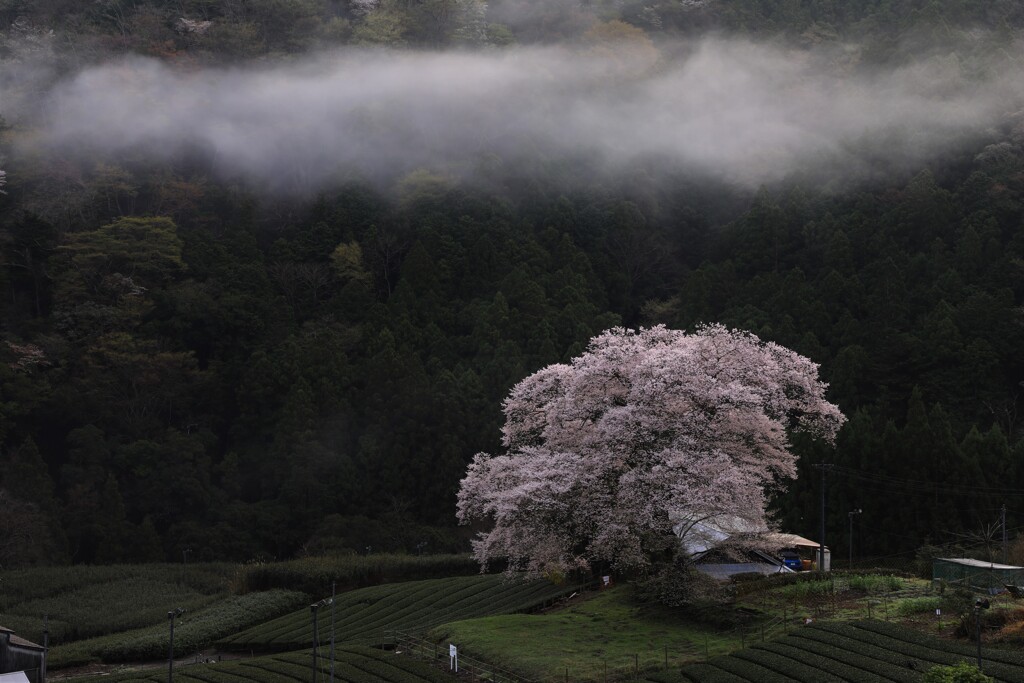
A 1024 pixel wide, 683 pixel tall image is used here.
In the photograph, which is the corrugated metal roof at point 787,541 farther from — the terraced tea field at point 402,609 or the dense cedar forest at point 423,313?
the dense cedar forest at point 423,313

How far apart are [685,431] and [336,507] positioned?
35914 millimetres

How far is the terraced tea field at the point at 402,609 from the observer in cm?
4506

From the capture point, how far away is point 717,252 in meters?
91.4

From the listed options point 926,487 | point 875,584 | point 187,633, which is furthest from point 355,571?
point 875,584

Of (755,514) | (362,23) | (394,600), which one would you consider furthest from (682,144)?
(755,514)

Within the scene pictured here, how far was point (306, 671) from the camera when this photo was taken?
1449 inches

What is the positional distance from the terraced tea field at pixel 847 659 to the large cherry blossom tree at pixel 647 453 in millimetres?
5571

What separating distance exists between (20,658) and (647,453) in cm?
2047

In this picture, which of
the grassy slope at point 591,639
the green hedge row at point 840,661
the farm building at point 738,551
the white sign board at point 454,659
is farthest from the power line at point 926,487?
the white sign board at point 454,659

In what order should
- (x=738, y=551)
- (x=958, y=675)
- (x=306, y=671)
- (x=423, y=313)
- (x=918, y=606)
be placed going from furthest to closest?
(x=423, y=313)
(x=738, y=551)
(x=306, y=671)
(x=918, y=606)
(x=958, y=675)

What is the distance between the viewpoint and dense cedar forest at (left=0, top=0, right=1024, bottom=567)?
67500 millimetres

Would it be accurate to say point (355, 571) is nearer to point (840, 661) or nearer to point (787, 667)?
point (787, 667)

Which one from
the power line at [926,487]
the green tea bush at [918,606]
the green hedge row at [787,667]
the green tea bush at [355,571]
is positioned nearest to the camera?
the green hedge row at [787,667]

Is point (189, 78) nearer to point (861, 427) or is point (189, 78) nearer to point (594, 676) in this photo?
point (861, 427)
